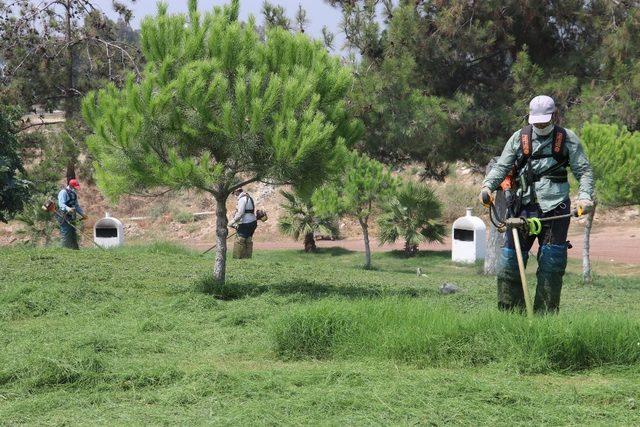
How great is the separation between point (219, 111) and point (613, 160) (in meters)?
7.15

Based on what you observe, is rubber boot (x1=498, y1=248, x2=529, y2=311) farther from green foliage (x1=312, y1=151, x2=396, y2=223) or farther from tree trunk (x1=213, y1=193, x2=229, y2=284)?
green foliage (x1=312, y1=151, x2=396, y2=223)

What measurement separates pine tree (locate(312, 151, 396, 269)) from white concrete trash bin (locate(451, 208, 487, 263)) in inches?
77.7

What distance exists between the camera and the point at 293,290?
975 cm

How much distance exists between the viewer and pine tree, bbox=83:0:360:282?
910 centimetres

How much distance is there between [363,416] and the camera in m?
4.37

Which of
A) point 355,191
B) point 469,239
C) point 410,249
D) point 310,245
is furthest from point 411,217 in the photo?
point 310,245

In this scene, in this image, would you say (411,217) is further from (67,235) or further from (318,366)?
(318,366)

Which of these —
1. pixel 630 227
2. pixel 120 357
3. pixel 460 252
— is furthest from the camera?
pixel 630 227

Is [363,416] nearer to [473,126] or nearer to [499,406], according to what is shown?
[499,406]

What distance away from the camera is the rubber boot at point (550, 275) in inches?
259

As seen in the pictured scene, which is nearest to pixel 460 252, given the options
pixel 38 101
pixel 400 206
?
pixel 400 206

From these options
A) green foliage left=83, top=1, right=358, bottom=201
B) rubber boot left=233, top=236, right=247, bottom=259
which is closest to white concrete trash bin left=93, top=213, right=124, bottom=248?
rubber boot left=233, top=236, right=247, bottom=259

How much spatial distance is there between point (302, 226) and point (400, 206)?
108 inches

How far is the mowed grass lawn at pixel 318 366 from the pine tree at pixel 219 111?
178cm
